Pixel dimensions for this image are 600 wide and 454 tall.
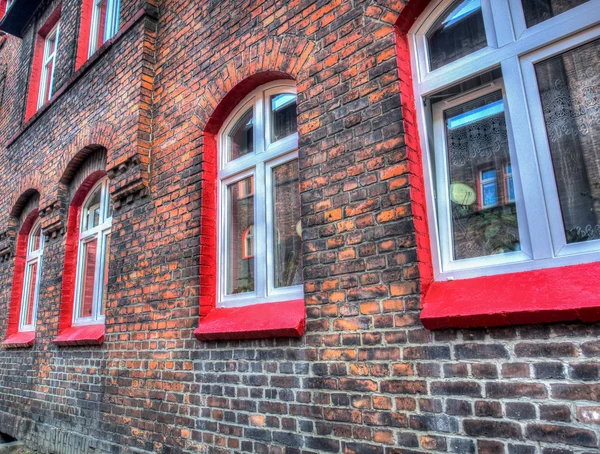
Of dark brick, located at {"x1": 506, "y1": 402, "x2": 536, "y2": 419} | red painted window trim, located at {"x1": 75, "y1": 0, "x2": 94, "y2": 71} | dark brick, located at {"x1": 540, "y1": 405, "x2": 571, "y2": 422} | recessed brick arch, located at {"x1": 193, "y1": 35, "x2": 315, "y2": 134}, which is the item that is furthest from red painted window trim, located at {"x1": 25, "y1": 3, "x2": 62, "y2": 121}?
dark brick, located at {"x1": 540, "y1": 405, "x2": 571, "y2": 422}

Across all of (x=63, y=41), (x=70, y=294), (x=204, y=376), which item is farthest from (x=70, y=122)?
(x=204, y=376)

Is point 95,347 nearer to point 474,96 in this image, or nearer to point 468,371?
point 468,371

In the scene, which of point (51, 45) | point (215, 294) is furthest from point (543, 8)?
point (51, 45)

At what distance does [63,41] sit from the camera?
730cm

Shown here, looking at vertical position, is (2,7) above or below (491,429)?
above

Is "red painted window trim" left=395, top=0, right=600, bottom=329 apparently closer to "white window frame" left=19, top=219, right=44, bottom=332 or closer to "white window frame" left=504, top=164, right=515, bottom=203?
"white window frame" left=504, top=164, right=515, bottom=203

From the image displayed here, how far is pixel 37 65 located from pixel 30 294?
4358mm

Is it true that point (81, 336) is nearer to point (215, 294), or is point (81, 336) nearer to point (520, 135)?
point (215, 294)

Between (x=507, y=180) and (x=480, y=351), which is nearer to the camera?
(x=480, y=351)

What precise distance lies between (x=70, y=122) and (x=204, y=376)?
180 inches

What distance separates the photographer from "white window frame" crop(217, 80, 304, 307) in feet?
12.1

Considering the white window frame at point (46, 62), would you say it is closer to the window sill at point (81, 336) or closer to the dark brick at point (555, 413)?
the window sill at point (81, 336)

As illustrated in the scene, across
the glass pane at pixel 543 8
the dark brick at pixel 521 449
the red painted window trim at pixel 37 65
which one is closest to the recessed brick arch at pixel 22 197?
the red painted window trim at pixel 37 65

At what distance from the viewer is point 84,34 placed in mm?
6945
